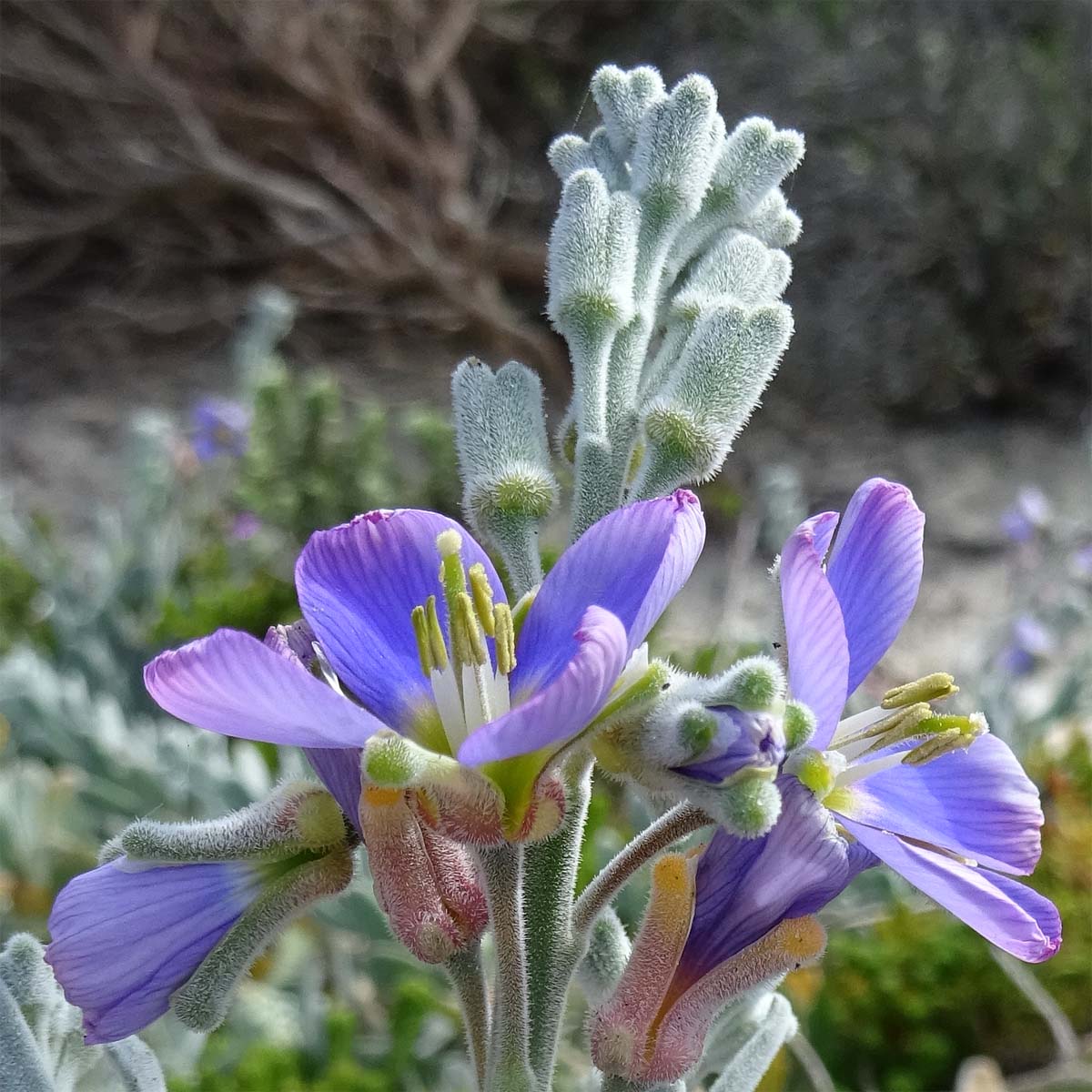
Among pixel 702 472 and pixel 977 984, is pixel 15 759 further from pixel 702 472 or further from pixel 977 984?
pixel 702 472

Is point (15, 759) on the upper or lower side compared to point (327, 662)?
lower

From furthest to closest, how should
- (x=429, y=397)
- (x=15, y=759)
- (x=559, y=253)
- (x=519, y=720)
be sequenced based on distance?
1. (x=429, y=397)
2. (x=15, y=759)
3. (x=559, y=253)
4. (x=519, y=720)

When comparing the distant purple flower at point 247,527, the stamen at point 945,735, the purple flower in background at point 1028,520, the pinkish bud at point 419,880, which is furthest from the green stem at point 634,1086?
the distant purple flower at point 247,527

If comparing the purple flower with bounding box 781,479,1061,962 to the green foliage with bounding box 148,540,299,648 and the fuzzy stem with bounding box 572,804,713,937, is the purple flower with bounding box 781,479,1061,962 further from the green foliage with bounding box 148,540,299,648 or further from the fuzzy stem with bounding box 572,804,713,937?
the green foliage with bounding box 148,540,299,648

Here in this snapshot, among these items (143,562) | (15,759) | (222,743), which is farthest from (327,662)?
(143,562)

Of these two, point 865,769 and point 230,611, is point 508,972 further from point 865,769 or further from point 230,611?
point 230,611

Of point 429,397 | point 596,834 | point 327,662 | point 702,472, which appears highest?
point 702,472

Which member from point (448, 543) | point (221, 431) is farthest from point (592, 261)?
point (221, 431)
